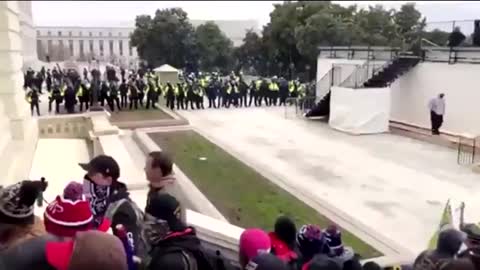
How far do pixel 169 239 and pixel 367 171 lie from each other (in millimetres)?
8174

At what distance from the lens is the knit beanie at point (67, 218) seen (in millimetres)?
2479

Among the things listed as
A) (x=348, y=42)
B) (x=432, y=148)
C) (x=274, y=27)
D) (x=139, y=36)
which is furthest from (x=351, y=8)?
(x=432, y=148)

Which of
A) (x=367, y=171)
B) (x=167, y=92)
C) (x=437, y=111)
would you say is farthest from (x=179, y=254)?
(x=167, y=92)

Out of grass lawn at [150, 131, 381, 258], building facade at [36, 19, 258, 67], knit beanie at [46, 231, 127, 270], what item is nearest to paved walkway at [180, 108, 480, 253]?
grass lawn at [150, 131, 381, 258]

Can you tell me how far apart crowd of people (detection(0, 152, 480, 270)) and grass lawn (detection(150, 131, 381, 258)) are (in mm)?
3042

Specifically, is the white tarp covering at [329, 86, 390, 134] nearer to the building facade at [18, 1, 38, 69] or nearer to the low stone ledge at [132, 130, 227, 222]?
the low stone ledge at [132, 130, 227, 222]

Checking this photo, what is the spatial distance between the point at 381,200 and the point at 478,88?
6.32 metres

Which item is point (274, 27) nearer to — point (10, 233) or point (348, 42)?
point (348, 42)

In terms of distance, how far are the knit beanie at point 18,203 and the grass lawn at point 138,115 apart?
1380cm

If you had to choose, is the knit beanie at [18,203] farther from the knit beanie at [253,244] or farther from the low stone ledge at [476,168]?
the low stone ledge at [476,168]

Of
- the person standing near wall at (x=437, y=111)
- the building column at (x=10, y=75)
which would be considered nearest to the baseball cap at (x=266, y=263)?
the building column at (x=10, y=75)

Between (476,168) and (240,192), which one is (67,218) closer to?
(240,192)

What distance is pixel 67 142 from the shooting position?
12.2m

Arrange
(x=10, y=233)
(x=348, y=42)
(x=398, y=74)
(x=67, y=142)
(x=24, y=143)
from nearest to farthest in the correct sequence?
(x=10, y=233)
(x=24, y=143)
(x=67, y=142)
(x=398, y=74)
(x=348, y=42)
